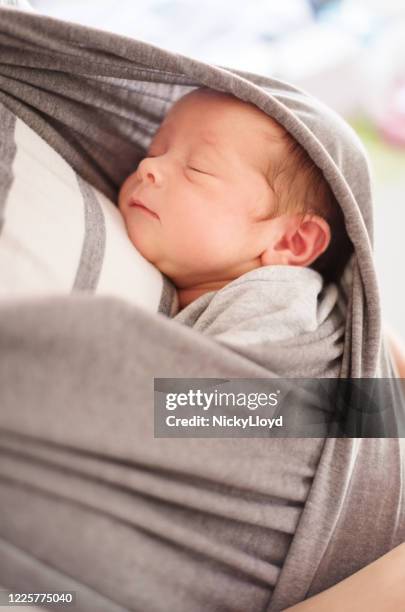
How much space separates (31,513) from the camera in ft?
2.04

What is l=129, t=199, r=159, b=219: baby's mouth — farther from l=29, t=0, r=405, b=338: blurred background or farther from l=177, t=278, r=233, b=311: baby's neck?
l=29, t=0, r=405, b=338: blurred background

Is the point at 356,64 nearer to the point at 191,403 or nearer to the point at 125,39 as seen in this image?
the point at 125,39

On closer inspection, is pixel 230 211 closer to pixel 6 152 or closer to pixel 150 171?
pixel 150 171

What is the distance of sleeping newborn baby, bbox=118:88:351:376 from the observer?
921 millimetres

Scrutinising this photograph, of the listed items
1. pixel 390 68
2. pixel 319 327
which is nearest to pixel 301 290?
pixel 319 327

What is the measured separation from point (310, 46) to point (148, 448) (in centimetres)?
199

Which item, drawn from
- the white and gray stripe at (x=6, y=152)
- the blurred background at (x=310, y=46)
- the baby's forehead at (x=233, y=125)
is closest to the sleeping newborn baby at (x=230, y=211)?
the baby's forehead at (x=233, y=125)

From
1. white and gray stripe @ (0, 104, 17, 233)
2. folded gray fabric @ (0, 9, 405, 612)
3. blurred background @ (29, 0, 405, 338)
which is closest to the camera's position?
folded gray fabric @ (0, 9, 405, 612)

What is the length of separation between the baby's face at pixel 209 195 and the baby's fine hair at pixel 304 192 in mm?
14

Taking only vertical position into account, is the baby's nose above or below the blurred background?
below

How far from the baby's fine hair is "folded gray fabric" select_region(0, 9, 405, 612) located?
0.04m

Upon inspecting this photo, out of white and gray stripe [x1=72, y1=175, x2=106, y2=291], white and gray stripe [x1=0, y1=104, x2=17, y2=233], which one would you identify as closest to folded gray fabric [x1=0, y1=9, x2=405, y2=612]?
white and gray stripe [x1=0, y1=104, x2=17, y2=233]

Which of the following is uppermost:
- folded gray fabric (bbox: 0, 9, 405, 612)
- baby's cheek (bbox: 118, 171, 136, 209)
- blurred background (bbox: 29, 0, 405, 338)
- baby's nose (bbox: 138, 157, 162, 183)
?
blurred background (bbox: 29, 0, 405, 338)

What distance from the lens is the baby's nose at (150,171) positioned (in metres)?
0.94
